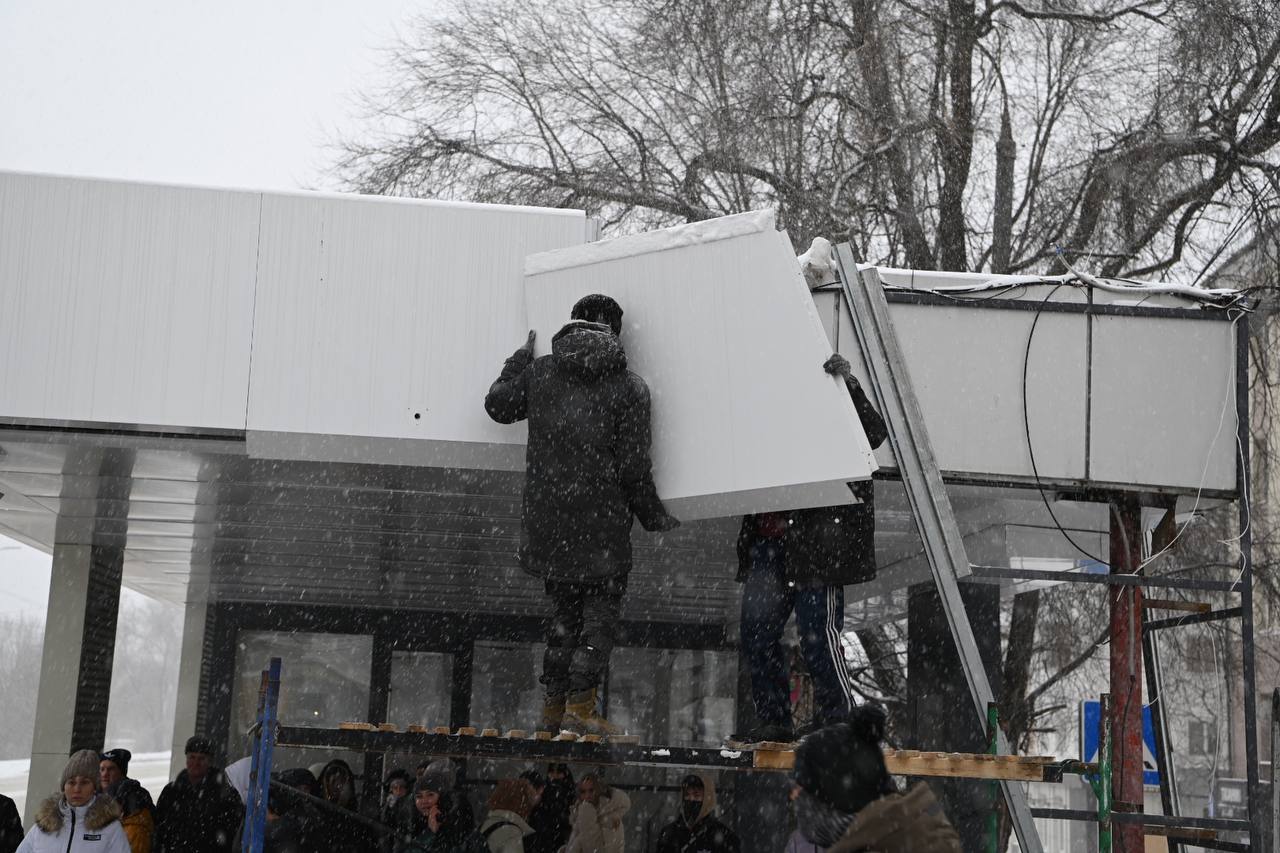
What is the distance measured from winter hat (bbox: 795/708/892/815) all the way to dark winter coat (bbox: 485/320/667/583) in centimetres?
197

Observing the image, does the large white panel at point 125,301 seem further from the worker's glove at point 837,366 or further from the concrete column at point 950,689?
the concrete column at point 950,689

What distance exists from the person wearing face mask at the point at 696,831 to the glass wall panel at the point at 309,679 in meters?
4.64

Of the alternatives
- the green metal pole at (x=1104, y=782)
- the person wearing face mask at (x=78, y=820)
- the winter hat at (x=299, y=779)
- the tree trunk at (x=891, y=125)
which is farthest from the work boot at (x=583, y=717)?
the tree trunk at (x=891, y=125)

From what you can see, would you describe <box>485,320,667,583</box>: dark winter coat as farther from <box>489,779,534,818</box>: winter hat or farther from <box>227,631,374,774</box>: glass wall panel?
<box>227,631,374,774</box>: glass wall panel

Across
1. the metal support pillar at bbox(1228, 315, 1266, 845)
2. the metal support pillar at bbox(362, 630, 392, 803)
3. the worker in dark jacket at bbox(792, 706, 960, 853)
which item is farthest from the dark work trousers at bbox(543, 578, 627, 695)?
the metal support pillar at bbox(362, 630, 392, 803)

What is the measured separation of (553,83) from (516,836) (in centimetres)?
971

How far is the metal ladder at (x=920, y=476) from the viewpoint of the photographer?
5379 mm

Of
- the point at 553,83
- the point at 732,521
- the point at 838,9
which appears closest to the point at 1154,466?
the point at 732,521

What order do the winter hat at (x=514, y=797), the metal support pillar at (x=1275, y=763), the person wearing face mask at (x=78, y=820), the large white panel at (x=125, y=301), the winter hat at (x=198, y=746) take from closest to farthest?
the large white panel at (x=125, y=301), the person wearing face mask at (x=78, y=820), the metal support pillar at (x=1275, y=763), the winter hat at (x=198, y=746), the winter hat at (x=514, y=797)

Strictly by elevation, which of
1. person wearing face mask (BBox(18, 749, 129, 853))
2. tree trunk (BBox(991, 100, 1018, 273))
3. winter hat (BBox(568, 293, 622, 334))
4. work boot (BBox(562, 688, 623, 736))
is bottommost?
person wearing face mask (BBox(18, 749, 129, 853))

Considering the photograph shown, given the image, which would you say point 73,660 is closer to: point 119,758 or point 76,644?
point 76,644

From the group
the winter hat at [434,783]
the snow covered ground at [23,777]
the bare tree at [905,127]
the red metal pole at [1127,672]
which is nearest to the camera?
the red metal pole at [1127,672]

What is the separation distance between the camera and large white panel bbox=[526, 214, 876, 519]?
5.32m

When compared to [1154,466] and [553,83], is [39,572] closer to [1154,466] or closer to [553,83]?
[553,83]
